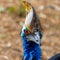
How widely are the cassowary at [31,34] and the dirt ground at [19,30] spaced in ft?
5.72

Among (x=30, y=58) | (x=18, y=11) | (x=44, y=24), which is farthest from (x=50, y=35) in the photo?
(x=30, y=58)

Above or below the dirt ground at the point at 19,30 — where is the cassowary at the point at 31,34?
above

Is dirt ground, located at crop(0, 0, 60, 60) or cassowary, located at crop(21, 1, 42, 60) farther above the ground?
cassowary, located at crop(21, 1, 42, 60)

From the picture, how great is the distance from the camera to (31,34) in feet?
12.5

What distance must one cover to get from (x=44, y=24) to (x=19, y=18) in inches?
21.5

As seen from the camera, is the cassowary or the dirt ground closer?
the cassowary

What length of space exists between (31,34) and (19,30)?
289 centimetres

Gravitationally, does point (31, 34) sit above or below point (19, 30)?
above

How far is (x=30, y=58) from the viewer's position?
3.88 meters

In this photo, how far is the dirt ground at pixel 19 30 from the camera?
19.5 ft

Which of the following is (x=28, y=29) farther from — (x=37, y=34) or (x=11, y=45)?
(x=11, y=45)

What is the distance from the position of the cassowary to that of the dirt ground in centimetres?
174

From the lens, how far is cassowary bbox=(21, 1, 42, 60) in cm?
377

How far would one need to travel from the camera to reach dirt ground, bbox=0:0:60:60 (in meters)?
5.95
